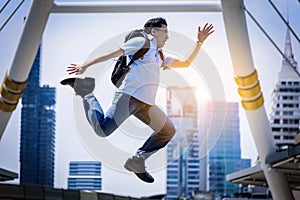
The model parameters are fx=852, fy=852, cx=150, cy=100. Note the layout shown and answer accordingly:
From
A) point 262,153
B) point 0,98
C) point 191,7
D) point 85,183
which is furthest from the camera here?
point 262,153

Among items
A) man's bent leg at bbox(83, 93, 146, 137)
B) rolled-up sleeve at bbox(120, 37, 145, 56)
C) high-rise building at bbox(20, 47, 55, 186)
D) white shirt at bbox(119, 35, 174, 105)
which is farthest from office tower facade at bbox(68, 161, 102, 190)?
high-rise building at bbox(20, 47, 55, 186)

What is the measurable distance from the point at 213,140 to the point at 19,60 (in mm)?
15726

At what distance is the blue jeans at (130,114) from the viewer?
856 centimetres

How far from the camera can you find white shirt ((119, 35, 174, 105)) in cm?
846

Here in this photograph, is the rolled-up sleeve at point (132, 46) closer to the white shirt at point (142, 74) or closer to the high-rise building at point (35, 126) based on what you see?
the white shirt at point (142, 74)

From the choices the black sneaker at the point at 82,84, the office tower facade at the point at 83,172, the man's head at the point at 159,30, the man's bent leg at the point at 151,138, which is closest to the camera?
the man's head at the point at 159,30

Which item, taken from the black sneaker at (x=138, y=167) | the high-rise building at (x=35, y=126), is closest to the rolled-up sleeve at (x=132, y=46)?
the black sneaker at (x=138, y=167)

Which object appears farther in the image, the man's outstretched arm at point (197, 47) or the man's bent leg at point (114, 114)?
the man's outstretched arm at point (197, 47)

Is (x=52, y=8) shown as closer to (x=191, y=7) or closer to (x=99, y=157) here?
(x=191, y=7)

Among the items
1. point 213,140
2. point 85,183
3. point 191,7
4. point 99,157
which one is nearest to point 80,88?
point 99,157

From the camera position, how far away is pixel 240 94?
26.7 metres

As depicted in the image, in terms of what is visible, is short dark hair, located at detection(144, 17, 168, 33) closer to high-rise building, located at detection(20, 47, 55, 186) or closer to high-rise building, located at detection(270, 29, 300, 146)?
high-rise building, located at detection(20, 47, 55, 186)

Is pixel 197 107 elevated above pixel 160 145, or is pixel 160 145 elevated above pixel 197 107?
pixel 197 107

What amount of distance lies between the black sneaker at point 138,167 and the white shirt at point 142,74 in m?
0.66
